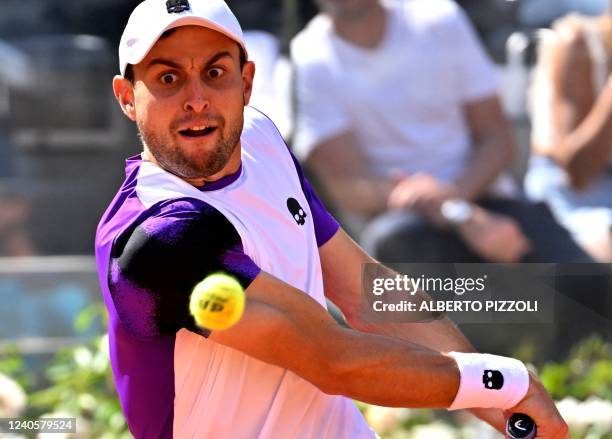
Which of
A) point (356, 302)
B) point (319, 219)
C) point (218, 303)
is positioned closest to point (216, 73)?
point (319, 219)

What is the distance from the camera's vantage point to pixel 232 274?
1.93 metres

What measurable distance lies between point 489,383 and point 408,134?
2411mm

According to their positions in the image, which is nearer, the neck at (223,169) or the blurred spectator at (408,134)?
the neck at (223,169)

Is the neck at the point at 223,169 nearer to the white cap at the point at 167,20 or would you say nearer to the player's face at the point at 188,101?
the player's face at the point at 188,101

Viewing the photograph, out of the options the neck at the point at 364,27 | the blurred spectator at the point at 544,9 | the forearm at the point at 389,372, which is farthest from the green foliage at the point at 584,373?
the forearm at the point at 389,372

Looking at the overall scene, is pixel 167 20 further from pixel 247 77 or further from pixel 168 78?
pixel 247 77

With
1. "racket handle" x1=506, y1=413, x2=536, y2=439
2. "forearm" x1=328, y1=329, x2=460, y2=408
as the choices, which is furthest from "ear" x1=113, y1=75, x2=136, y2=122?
"racket handle" x1=506, y1=413, x2=536, y2=439

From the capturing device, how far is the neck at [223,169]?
212cm

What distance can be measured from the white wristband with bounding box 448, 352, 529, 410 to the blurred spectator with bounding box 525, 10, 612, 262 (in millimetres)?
2432

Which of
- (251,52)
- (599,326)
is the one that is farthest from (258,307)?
(599,326)

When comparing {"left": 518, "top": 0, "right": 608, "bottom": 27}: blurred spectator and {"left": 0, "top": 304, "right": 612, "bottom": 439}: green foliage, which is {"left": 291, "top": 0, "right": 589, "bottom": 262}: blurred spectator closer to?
{"left": 518, "top": 0, "right": 608, "bottom": 27}: blurred spectator

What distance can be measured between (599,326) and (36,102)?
7.37ft

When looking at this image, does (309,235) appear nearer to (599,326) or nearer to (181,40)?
(181,40)

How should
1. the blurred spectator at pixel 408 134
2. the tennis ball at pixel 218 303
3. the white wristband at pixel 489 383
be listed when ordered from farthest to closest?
the blurred spectator at pixel 408 134 < the white wristband at pixel 489 383 < the tennis ball at pixel 218 303
